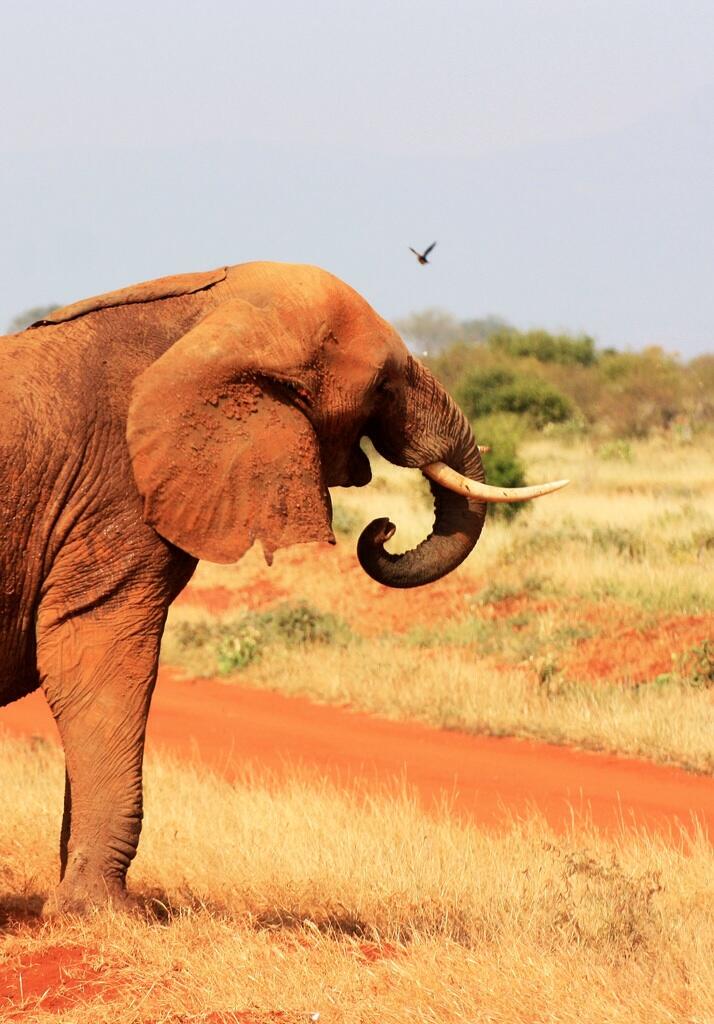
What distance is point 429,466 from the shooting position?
696cm

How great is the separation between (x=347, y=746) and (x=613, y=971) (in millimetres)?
6666

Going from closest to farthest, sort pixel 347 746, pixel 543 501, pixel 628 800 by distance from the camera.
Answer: pixel 628 800
pixel 347 746
pixel 543 501

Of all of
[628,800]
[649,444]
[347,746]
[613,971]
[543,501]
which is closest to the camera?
[613,971]

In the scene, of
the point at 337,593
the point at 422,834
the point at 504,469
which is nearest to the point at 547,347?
the point at 504,469

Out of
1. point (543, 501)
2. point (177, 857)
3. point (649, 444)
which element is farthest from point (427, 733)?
point (649, 444)

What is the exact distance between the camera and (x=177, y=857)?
8.16 metres

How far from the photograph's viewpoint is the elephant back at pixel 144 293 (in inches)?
254

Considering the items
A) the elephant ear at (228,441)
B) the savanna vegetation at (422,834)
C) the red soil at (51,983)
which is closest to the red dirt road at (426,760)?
the savanna vegetation at (422,834)

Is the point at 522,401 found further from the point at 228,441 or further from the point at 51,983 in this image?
the point at 51,983

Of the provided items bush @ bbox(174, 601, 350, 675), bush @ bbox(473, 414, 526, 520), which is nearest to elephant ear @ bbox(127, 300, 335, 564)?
bush @ bbox(174, 601, 350, 675)

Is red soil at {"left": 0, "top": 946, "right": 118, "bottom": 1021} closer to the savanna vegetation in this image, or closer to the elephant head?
the savanna vegetation

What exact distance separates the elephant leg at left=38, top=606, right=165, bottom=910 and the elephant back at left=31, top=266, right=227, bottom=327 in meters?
1.17

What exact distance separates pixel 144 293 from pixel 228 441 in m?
0.73

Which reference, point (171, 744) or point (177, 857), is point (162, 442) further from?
point (171, 744)
